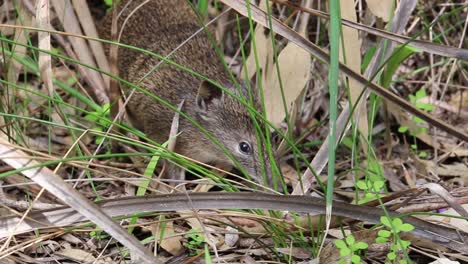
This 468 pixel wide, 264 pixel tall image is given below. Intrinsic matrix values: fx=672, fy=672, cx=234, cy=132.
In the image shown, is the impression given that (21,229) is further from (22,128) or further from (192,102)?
(192,102)

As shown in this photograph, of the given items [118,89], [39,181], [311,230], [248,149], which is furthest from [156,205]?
[118,89]

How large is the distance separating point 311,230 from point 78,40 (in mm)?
2362

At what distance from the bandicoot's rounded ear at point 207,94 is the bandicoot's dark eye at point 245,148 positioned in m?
0.38

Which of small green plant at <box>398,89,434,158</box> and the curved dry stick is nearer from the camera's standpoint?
the curved dry stick

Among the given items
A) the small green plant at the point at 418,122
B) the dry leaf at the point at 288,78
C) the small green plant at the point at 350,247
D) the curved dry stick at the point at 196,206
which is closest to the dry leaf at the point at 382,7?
the dry leaf at the point at 288,78

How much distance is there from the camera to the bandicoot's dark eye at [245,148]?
14.9ft

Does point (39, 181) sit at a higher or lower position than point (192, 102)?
higher

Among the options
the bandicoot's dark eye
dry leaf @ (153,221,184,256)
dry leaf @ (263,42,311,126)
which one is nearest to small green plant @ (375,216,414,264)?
dry leaf @ (153,221,184,256)

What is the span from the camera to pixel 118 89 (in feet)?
15.6

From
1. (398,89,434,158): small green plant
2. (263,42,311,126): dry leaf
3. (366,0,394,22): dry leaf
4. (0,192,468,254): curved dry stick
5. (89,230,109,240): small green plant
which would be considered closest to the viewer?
(0,192,468,254): curved dry stick

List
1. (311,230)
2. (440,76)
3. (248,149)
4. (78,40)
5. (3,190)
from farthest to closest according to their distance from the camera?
(440,76) < (78,40) < (248,149) < (3,190) < (311,230)

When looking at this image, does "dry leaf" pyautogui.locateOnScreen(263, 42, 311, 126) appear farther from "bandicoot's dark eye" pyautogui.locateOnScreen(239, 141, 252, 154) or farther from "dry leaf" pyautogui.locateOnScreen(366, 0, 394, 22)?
"dry leaf" pyautogui.locateOnScreen(366, 0, 394, 22)

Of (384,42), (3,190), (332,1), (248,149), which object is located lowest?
(3,190)

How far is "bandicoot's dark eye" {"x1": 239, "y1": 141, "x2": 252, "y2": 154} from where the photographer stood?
4.53 meters
